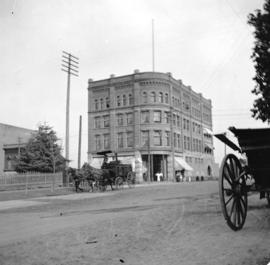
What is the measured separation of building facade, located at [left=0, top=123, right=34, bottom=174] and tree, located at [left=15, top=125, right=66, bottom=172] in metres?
14.5

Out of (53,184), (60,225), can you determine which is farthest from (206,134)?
(60,225)

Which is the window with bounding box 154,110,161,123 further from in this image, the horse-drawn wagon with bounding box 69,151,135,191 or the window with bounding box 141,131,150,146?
the horse-drawn wagon with bounding box 69,151,135,191

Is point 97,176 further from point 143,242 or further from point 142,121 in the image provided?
point 142,121

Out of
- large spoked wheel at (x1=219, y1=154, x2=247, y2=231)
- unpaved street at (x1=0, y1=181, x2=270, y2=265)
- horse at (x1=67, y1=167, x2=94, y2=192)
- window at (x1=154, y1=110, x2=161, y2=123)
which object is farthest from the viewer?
window at (x1=154, y1=110, x2=161, y2=123)

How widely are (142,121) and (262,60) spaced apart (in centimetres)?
3539

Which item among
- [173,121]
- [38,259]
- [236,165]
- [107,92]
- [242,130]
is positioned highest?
[107,92]

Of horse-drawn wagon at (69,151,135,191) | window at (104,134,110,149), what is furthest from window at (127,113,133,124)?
horse-drawn wagon at (69,151,135,191)

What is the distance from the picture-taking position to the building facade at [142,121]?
4697 centimetres

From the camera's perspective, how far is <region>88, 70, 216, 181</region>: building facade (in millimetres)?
46969

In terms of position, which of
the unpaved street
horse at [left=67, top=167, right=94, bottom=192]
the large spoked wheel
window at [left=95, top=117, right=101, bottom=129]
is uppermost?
window at [left=95, top=117, right=101, bottom=129]

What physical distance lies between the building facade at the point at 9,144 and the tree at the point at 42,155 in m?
14.5

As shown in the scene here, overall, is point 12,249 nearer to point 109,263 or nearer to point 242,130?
point 109,263

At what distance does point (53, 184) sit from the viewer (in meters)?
25.0

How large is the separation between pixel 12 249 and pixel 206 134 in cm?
6151
